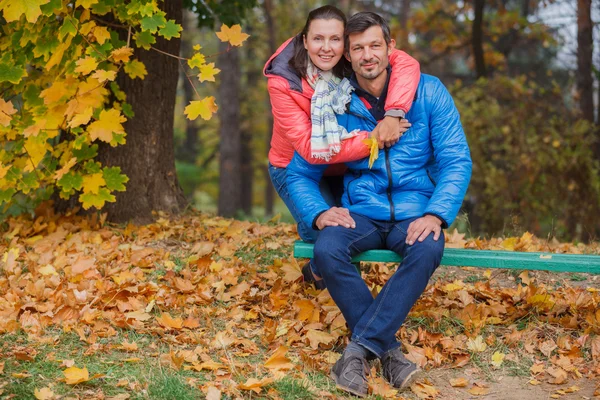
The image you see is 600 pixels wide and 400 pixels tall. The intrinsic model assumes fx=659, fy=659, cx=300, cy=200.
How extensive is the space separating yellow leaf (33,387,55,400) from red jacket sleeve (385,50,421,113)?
214 cm

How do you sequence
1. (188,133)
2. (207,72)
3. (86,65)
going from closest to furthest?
(207,72) < (86,65) < (188,133)

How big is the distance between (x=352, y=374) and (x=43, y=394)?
1.36 meters

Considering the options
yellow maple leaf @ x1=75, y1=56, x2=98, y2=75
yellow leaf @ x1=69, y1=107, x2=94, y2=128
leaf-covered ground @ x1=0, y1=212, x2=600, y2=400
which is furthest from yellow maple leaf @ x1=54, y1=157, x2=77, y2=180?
yellow maple leaf @ x1=75, y1=56, x2=98, y2=75

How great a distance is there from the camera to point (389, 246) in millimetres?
3529

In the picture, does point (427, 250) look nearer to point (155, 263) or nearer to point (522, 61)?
point (155, 263)

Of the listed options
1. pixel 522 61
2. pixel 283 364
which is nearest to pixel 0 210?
pixel 283 364

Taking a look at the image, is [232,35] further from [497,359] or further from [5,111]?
[497,359]

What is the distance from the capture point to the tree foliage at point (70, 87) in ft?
13.5

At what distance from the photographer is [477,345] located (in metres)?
3.51

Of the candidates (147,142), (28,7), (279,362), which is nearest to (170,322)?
(279,362)

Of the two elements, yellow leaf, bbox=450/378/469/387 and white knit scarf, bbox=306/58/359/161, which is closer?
yellow leaf, bbox=450/378/469/387

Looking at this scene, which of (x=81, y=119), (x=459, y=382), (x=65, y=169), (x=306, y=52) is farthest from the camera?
(x=65, y=169)

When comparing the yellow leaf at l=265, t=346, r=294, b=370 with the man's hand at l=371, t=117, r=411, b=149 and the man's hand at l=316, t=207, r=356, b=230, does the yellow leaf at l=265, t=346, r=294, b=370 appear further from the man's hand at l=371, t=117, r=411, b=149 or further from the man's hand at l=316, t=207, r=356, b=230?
the man's hand at l=371, t=117, r=411, b=149

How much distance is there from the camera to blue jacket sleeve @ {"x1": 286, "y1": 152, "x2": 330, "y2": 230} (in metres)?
3.63
